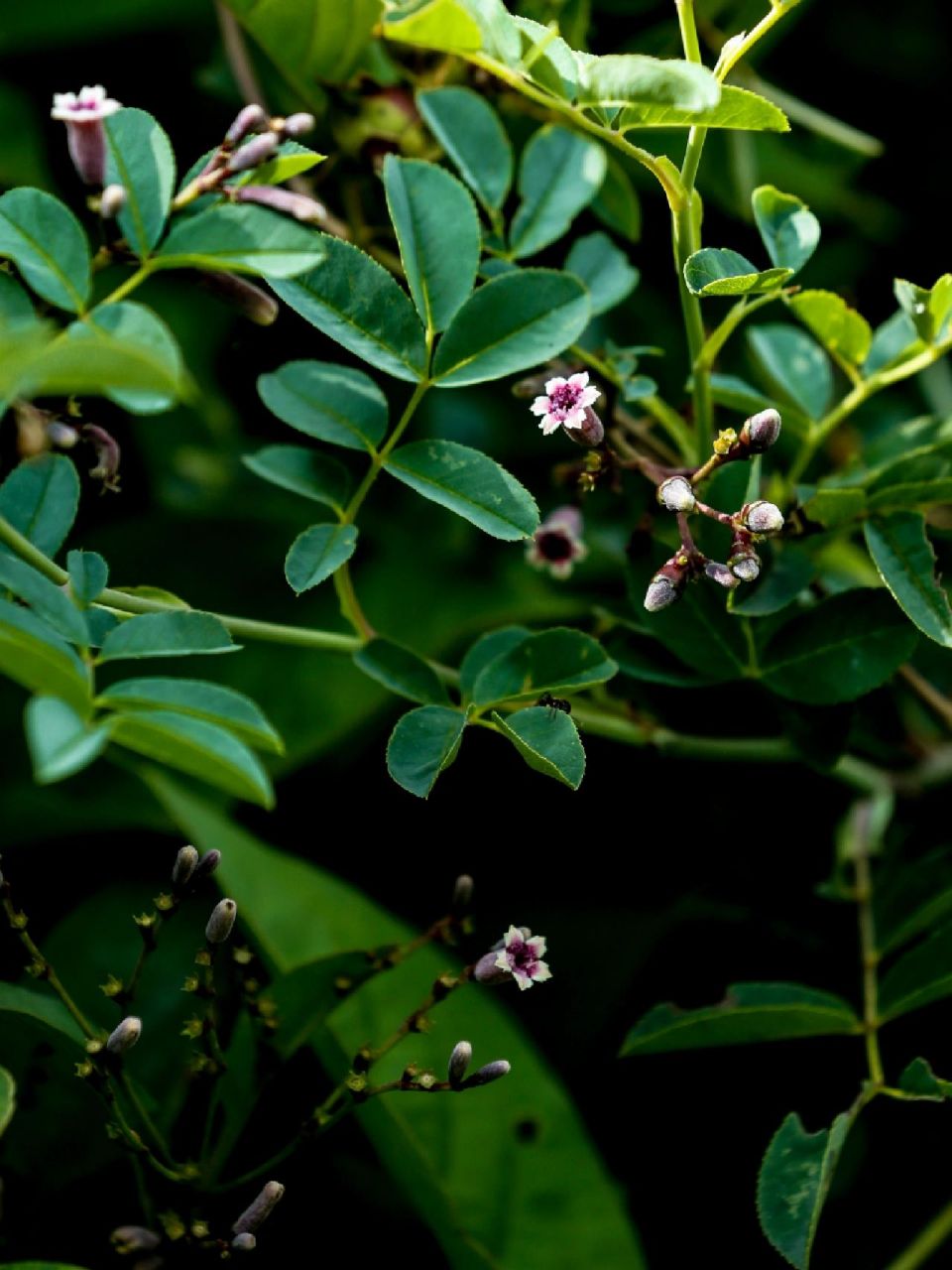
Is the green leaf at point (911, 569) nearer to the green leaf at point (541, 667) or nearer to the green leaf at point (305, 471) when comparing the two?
the green leaf at point (541, 667)

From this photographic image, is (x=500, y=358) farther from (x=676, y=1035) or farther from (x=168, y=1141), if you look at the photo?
(x=168, y=1141)

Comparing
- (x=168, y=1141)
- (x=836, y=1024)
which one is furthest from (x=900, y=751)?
(x=168, y=1141)

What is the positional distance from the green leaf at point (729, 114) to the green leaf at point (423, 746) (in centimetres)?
33

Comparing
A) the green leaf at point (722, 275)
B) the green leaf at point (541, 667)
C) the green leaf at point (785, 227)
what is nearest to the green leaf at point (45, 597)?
the green leaf at point (541, 667)

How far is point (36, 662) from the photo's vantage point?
1.76 feet

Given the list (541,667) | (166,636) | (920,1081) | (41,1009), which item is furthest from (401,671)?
(920,1081)

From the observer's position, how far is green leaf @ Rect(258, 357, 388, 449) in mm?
763

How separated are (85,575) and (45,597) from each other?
2.2 inches

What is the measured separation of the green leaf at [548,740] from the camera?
64cm

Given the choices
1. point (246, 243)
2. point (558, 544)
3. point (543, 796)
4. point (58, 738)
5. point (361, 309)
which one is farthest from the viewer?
point (543, 796)

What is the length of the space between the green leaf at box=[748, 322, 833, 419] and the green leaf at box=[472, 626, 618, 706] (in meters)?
0.33

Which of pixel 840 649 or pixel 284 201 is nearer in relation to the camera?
pixel 284 201

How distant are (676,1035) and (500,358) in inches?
16.8

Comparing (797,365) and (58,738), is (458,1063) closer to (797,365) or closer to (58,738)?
(58,738)
